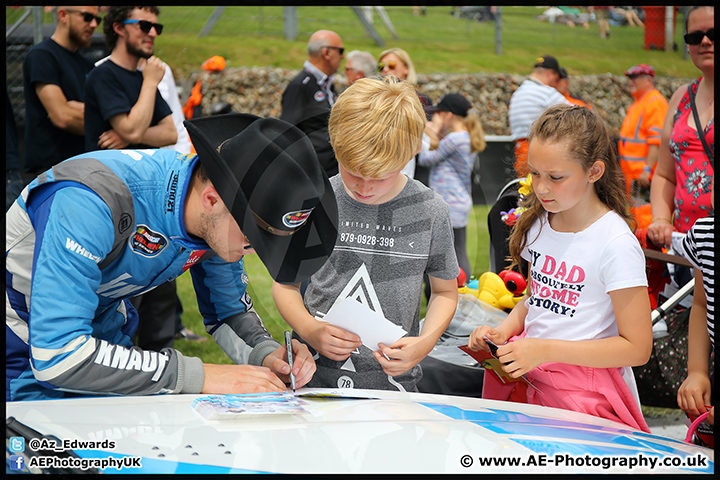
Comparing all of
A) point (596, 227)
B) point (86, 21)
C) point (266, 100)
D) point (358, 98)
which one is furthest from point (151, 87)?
point (266, 100)

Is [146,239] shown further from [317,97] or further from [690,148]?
[690,148]

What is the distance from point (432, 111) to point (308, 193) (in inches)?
44.6

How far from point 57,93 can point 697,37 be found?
130 inches

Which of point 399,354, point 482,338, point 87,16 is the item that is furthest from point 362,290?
point 87,16

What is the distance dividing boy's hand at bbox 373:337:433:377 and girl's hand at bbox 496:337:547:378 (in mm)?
245

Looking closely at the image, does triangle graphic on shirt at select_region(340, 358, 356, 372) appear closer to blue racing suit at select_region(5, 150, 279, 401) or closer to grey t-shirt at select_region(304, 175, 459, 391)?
grey t-shirt at select_region(304, 175, 459, 391)

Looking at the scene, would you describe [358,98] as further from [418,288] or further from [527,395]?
[527,395]

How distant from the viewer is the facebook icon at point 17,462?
1.21 metres

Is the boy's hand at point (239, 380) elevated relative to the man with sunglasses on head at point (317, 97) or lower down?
lower down

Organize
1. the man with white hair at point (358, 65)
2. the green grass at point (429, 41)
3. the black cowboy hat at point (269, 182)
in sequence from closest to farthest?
the black cowboy hat at point (269, 182), the man with white hair at point (358, 65), the green grass at point (429, 41)

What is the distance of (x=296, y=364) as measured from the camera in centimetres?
174

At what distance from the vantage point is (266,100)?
12055mm

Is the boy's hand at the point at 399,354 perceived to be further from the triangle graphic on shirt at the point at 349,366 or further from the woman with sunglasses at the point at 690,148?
the woman with sunglasses at the point at 690,148

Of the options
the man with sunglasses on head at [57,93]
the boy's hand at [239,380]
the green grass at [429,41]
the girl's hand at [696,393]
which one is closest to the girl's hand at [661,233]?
the girl's hand at [696,393]
